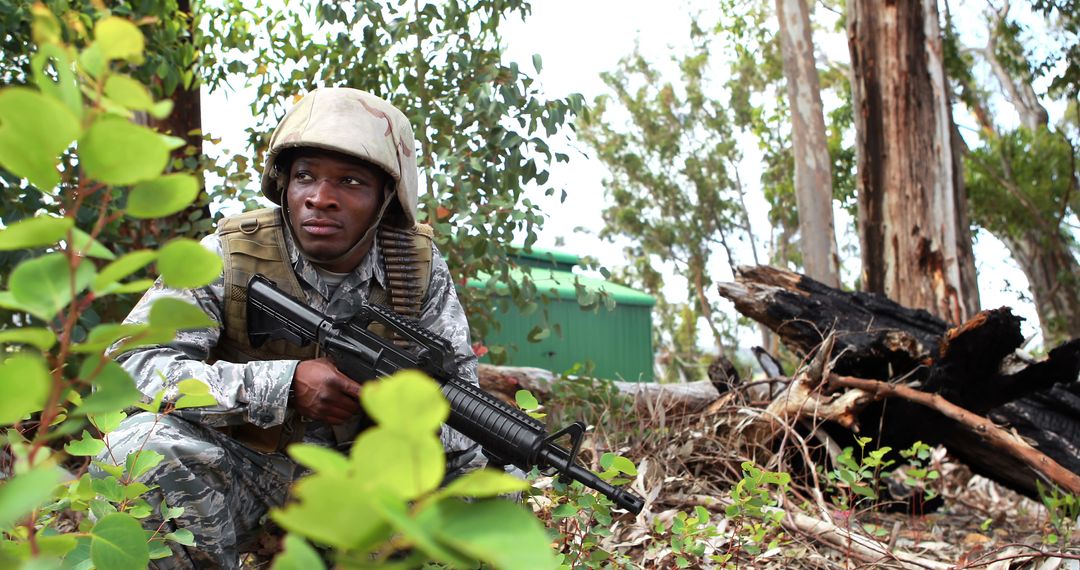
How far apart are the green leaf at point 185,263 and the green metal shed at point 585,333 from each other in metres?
10.5

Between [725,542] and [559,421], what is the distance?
144 centimetres

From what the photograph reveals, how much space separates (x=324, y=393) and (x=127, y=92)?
1.86 m

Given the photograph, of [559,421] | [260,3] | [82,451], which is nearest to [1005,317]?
[559,421]

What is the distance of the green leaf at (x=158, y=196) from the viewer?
0.61 m

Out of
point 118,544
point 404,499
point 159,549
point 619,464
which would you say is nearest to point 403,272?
point 619,464

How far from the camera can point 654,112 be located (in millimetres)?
25016

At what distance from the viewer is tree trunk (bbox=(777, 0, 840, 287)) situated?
43.4ft

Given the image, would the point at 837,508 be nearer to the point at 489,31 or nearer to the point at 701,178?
the point at 489,31

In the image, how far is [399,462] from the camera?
448 mm

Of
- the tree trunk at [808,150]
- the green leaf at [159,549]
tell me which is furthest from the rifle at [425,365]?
the tree trunk at [808,150]

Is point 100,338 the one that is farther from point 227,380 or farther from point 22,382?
point 227,380

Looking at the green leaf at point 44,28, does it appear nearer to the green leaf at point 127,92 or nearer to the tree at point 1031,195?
the green leaf at point 127,92

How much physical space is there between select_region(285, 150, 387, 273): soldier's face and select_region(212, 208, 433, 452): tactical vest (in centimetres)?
9

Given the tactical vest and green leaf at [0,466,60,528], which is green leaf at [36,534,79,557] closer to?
green leaf at [0,466,60,528]
